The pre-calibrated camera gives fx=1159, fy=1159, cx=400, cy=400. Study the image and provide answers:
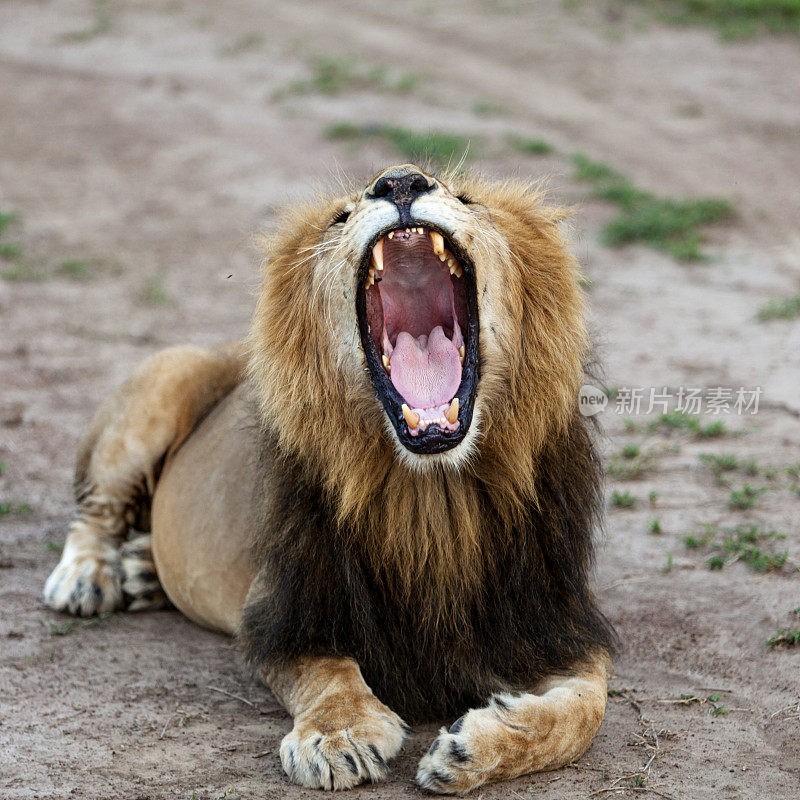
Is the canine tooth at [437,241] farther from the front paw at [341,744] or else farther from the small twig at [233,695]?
the small twig at [233,695]

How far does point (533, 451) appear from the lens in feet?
10.1

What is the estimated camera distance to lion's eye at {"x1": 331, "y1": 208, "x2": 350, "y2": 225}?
10.4 ft

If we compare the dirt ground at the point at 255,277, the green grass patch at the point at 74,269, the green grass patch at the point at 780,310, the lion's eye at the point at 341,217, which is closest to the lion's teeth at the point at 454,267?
the lion's eye at the point at 341,217

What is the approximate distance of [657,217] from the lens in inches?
332

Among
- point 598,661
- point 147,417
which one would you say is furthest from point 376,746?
point 147,417

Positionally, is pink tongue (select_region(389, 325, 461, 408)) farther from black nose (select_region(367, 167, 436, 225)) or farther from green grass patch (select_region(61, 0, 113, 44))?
green grass patch (select_region(61, 0, 113, 44))

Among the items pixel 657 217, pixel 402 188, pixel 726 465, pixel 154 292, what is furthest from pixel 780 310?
pixel 402 188

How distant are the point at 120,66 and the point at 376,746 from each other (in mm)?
11907

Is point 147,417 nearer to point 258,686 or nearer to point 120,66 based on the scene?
point 258,686

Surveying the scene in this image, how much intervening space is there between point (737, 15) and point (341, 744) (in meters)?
12.4

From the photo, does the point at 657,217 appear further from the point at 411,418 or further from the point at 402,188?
the point at 411,418

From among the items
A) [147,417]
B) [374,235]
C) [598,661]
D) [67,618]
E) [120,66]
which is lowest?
[67,618]

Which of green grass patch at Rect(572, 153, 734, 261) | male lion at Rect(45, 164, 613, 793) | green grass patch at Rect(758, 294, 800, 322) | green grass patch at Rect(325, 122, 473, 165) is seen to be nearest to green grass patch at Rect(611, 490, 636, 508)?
male lion at Rect(45, 164, 613, 793)

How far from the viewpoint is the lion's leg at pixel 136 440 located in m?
4.38
